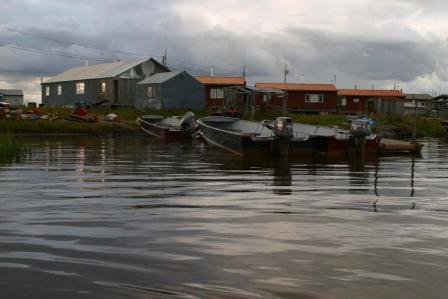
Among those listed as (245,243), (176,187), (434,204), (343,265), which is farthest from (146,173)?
(343,265)

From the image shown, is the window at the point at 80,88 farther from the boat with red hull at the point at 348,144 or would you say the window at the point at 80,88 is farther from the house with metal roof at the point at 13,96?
the house with metal roof at the point at 13,96

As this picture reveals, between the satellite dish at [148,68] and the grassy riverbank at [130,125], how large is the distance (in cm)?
645

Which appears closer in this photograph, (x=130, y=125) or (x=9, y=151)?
(x=9, y=151)

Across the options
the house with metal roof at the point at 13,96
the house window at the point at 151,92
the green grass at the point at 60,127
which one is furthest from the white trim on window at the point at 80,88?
the house with metal roof at the point at 13,96

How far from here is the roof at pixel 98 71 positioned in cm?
5900

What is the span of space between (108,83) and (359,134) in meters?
37.8

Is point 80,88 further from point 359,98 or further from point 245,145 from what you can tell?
point 245,145

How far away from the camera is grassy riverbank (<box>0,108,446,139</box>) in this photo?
4208cm

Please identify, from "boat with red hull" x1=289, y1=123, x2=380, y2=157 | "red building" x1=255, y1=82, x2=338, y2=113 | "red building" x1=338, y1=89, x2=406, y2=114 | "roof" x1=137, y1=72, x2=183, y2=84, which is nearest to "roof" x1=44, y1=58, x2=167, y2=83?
"roof" x1=137, y1=72, x2=183, y2=84

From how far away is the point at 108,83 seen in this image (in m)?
58.2

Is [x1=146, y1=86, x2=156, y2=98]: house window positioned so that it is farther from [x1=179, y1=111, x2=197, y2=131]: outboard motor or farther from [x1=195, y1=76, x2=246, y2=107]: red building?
[x1=179, y1=111, x2=197, y2=131]: outboard motor

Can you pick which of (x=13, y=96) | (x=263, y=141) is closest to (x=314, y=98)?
(x=263, y=141)

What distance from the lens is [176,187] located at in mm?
13820

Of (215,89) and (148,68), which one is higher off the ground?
(148,68)
